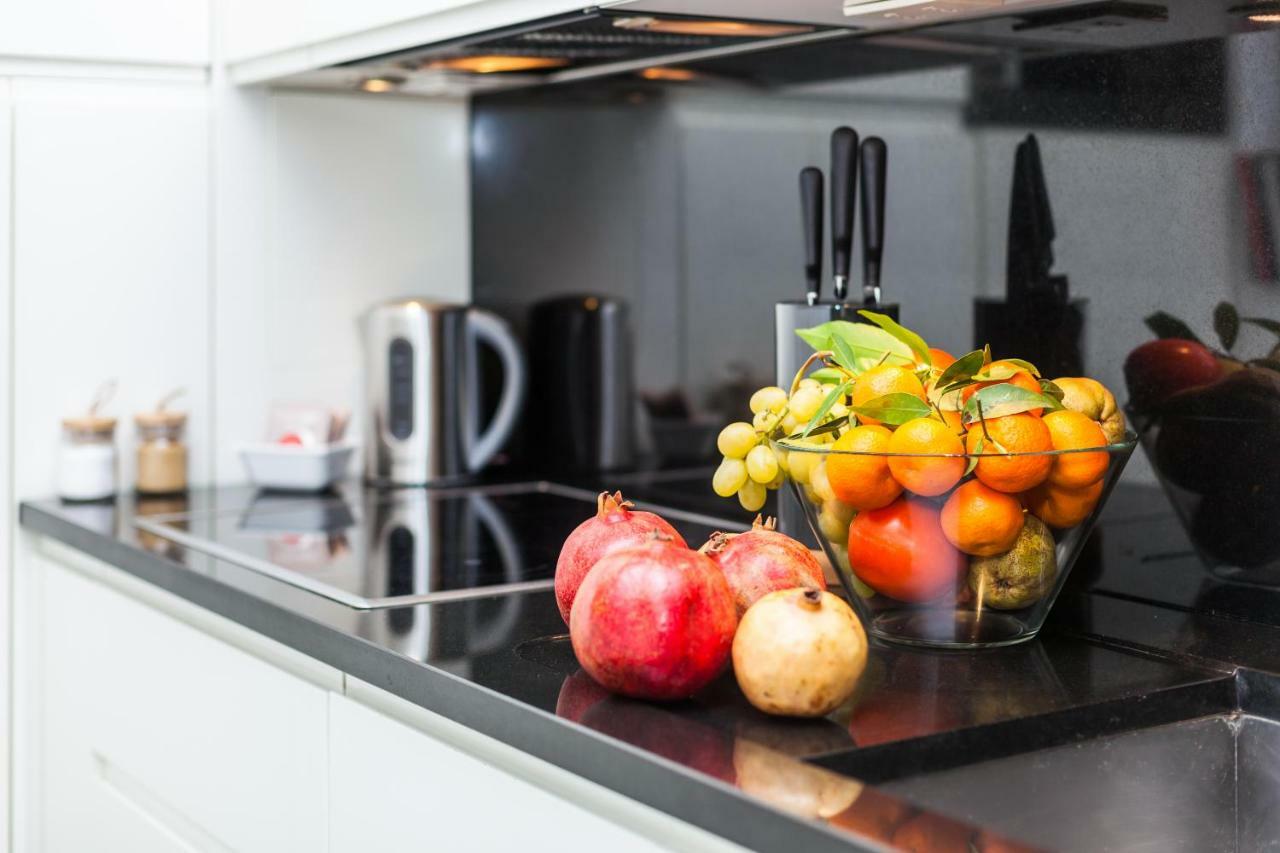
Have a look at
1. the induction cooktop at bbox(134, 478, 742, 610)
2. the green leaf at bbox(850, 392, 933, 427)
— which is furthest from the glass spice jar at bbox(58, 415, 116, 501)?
the green leaf at bbox(850, 392, 933, 427)

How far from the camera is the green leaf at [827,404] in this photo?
1100mm

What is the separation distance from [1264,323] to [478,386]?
1216 mm

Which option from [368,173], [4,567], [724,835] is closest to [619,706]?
[724,835]

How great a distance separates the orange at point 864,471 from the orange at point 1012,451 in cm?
6

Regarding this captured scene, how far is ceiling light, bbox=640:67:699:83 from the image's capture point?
191 cm

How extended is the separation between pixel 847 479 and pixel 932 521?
0.07 metres

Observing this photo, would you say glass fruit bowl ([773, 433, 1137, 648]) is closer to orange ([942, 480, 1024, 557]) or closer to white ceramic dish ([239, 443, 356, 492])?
orange ([942, 480, 1024, 557])

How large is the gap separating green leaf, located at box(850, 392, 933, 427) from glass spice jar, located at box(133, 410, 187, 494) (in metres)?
1.22

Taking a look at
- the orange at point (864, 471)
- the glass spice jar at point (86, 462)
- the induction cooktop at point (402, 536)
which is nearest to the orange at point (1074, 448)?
the orange at point (864, 471)

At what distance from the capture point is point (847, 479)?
110 cm

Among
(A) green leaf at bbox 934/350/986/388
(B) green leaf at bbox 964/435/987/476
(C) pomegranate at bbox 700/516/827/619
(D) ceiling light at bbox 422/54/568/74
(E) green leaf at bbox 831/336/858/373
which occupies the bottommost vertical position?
(C) pomegranate at bbox 700/516/827/619

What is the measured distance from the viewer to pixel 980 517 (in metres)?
1.08

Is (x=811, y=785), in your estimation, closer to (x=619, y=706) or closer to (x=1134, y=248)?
(x=619, y=706)

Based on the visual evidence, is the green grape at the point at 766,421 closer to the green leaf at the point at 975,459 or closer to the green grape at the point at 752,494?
the green grape at the point at 752,494
